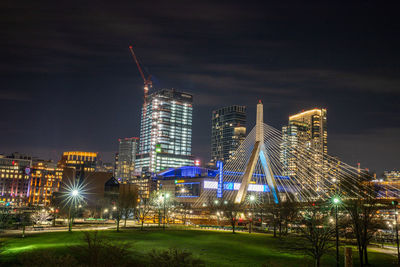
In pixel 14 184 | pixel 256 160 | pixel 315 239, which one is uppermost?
pixel 256 160

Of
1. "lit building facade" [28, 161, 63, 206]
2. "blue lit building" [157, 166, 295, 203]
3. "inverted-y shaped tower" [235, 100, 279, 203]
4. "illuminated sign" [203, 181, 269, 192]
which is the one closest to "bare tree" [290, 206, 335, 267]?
"inverted-y shaped tower" [235, 100, 279, 203]

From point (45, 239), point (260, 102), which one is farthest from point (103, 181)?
point (45, 239)

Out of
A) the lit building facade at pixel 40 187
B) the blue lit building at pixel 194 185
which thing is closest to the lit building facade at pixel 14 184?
the lit building facade at pixel 40 187

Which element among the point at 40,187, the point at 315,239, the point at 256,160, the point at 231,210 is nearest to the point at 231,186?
the point at 256,160

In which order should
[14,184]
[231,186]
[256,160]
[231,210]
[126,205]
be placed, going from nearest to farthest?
1. [231,210]
2. [126,205]
3. [256,160]
4. [231,186]
5. [14,184]

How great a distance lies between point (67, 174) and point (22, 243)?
74.0m

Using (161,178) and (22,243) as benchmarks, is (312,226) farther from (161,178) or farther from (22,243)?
(161,178)

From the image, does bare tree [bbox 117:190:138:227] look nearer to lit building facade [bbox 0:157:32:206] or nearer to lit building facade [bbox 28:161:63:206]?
lit building facade [bbox 28:161:63:206]

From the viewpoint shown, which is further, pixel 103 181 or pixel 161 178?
pixel 161 178

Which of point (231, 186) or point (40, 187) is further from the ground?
point (231, 186)

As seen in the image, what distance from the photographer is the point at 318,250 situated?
63.0 ft

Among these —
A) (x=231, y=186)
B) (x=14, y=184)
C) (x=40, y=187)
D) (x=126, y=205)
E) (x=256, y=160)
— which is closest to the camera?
(x=126, y=205)

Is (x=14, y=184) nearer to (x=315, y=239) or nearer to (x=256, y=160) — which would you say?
(x=256, y=160)

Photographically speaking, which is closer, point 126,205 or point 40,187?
point 126,205
